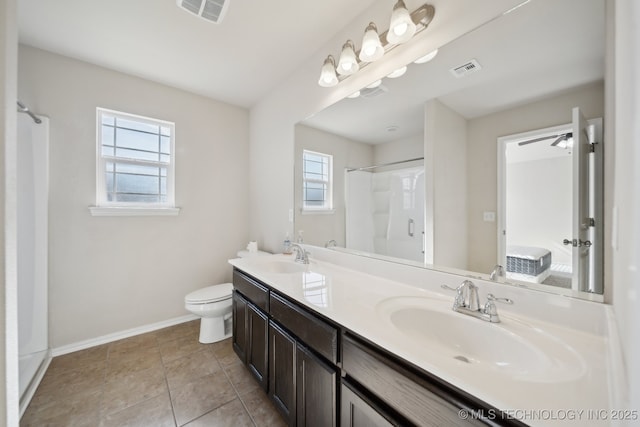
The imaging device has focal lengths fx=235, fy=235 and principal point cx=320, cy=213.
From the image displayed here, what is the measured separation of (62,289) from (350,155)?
267 centimetres

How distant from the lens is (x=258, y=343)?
1.52m

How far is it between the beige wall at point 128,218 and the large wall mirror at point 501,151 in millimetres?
1954

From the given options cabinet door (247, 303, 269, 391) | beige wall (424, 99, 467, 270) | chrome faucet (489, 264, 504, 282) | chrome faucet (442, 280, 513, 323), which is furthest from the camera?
cabinet door (247, 303, 269, 391)

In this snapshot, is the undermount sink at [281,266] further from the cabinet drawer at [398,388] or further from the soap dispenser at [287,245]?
the cabinet drawer at [398,388]

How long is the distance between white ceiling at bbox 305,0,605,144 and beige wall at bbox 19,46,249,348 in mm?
2164

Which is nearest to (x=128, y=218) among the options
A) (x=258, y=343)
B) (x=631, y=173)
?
(x=258, y=343)

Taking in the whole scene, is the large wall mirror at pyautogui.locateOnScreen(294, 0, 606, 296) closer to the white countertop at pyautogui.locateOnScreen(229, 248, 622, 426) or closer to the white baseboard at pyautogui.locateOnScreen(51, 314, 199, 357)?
the white countertop at pyautogui.locateOnScreen(229, 248, 622, 426)

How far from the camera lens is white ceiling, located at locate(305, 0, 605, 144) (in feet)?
2.69

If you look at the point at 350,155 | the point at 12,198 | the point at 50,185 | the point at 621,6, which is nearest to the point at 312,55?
the point at 350,155

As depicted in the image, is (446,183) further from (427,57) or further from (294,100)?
(294,100)

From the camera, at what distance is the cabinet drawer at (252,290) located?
145 cm

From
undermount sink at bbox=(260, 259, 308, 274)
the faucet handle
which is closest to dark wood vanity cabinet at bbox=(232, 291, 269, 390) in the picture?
undermount sink at bbox=(260, 259, 308, 274)

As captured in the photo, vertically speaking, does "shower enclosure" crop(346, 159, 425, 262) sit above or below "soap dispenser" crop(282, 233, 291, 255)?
above

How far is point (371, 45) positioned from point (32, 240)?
2.85 m
